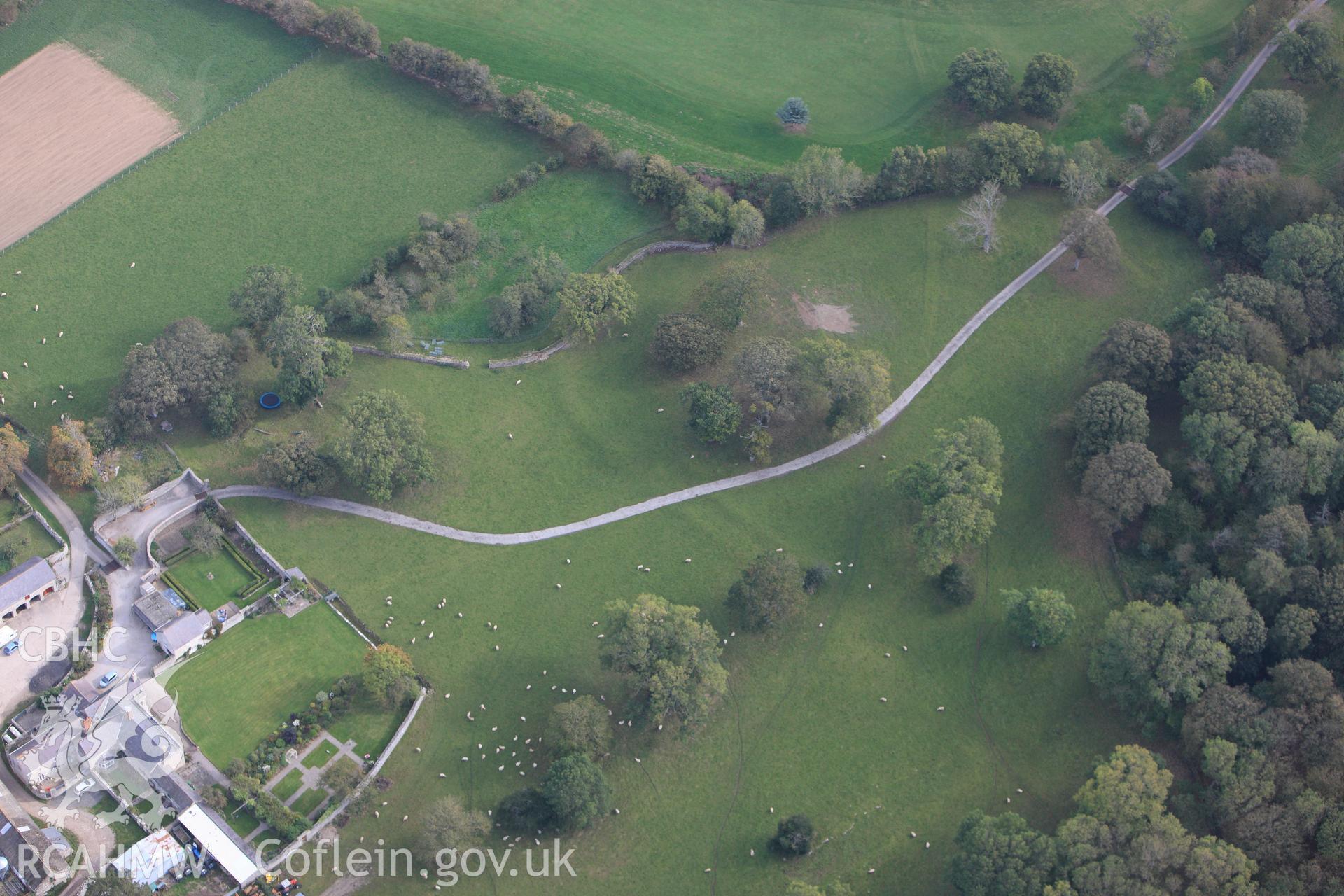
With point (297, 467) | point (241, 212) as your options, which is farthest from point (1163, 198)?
point (241, 212)

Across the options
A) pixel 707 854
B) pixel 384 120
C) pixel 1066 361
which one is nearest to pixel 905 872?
pixel 707 854

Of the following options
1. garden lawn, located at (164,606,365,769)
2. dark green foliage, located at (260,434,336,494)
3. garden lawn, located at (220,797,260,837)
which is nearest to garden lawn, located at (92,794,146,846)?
garden lawn, located at (220,797,260,837)

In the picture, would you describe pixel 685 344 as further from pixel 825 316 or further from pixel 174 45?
pixel 174 45

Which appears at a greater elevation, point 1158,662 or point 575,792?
point 1158,662

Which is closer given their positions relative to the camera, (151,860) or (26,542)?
(151,860)

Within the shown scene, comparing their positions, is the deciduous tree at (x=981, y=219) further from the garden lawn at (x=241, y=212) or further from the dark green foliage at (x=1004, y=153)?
the garden lawn at (x=241, y=212)

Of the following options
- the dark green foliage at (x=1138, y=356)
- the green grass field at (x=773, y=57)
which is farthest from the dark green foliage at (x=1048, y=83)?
the dark green foliage at (x=1138, y=356)
